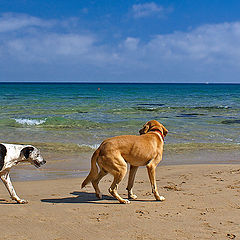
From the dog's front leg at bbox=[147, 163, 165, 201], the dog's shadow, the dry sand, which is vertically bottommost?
the dog's shadow

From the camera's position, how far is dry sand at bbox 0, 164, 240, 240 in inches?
172

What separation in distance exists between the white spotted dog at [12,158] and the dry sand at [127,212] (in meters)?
0.30

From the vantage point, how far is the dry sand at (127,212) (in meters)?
4.37

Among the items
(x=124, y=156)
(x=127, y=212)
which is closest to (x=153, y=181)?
(x=124, y=156)

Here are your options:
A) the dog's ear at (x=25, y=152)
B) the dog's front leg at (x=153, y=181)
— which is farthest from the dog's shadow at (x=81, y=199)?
the dog's ear at (x=25, y=152)

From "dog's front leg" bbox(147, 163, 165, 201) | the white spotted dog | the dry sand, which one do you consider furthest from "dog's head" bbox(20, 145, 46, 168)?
"dog's front leg" bbox(147, 163, 165, 201)

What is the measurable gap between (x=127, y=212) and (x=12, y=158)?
2183 millimetres

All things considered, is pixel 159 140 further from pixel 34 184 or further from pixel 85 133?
pixel 85 133

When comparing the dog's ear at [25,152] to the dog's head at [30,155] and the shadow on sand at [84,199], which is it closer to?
the dog's head at [30,155]

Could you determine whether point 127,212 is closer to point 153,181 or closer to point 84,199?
point 153,181

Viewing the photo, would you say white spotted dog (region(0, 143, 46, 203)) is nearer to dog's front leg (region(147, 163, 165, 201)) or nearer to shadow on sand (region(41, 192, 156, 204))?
shadow on sand (region(41, 192, 156, 204))

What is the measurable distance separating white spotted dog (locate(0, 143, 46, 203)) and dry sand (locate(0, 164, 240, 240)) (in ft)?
0.98

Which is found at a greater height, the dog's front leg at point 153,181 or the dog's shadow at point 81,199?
the dog's front leg at point 153,181

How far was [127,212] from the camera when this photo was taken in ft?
17.3
